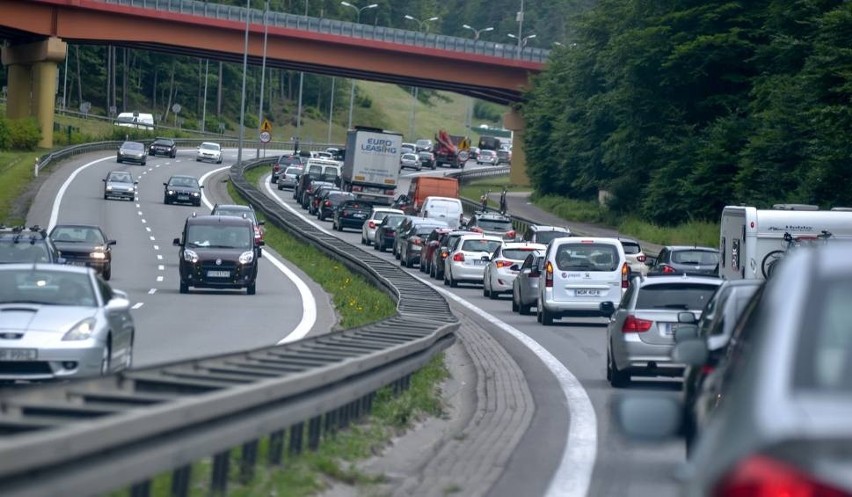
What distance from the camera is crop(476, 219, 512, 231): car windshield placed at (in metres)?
55.4

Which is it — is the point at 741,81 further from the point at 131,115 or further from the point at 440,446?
the point at 131,115

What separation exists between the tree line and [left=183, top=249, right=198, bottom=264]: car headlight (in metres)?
21.4

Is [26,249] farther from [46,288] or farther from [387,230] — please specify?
[387,230]

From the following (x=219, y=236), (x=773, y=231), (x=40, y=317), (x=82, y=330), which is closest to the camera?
(x=82, y=330)

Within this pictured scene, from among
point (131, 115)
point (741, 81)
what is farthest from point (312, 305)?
point (131, 115)

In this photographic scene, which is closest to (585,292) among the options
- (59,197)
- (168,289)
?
(168,289)

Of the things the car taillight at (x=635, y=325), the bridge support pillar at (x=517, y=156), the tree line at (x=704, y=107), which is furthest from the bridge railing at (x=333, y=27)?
the car taillight at (x=635, y=325)

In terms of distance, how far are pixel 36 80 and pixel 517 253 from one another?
58.0m

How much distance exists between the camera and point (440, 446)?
12938 millimetres

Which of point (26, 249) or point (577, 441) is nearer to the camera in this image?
point (577, 441)

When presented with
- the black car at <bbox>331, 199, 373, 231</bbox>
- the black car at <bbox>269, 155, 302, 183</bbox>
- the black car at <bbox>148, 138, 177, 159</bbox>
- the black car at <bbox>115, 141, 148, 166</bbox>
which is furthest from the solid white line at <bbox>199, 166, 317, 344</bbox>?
the black car at <bbox>148, 138, 177, 159</bbox>

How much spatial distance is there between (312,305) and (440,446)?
1989 centimetres

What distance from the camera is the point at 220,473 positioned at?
8.78m

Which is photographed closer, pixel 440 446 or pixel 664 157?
pixel 440 446
